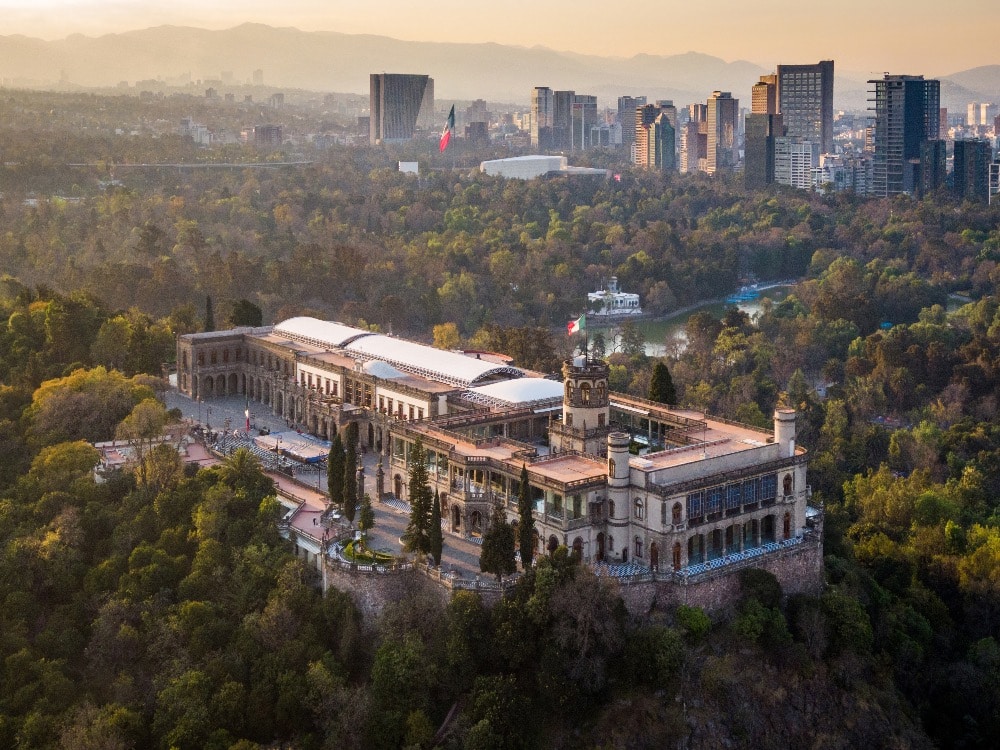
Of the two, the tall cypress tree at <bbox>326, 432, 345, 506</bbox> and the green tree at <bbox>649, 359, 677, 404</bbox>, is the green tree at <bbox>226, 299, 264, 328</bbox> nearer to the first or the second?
the green tree at <bbox>649, 359, 677, 404</bbox>

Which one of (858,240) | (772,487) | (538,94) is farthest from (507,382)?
(538,94)

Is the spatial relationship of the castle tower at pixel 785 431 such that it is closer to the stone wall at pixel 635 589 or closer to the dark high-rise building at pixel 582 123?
the stone wall at pixel 635 589

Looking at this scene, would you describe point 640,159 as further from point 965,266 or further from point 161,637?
point 161,637

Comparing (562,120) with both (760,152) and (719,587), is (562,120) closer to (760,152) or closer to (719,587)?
(760,152)

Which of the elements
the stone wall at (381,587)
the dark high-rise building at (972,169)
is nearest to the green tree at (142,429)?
the stone wall at (381,587)

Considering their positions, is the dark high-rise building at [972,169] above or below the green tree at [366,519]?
above

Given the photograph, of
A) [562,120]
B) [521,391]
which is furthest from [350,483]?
[562,120]
